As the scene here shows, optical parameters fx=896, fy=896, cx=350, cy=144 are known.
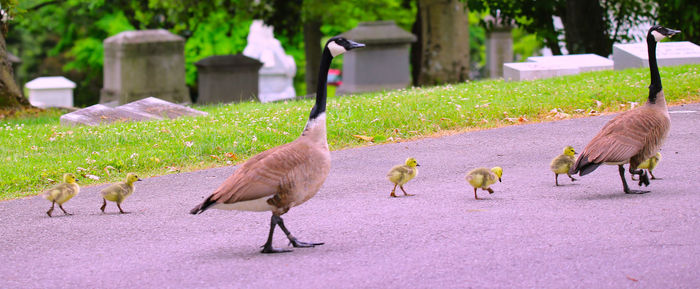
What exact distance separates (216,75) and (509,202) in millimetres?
16602

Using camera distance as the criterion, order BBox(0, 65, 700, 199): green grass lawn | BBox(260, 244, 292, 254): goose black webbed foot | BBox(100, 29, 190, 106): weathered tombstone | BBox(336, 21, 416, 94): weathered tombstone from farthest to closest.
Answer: BBox(336, 21, 416, 94): weathered tombstone → BBox(100, 29, 190, 106): weathered tombstone → BBox(0, 65, 700, 199): green grass lawn → BBox(260, 244, 292, 254): goose black webbed foot

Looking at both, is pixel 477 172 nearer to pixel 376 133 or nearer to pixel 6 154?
pixel 376 133

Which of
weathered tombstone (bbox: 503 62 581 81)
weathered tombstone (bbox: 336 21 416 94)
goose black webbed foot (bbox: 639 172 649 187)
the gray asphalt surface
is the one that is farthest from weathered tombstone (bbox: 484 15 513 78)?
goose black webbed foot (bbox: 639 172 649 187)

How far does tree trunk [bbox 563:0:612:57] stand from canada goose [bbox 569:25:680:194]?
42.2 ft

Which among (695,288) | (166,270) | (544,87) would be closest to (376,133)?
(544,87)

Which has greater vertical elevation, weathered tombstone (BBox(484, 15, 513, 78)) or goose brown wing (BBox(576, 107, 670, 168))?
goose brown wing (BBox(576, 107, 670, 168))

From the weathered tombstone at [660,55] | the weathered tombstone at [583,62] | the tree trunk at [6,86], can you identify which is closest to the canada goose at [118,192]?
the weathered tombstone at [583,62]

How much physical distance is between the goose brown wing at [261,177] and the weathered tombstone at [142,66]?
15.4 meters

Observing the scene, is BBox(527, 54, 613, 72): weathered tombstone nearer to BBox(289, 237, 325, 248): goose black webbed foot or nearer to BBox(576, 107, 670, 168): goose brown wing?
BBox(576, 107, 670, 168): goose brown wing

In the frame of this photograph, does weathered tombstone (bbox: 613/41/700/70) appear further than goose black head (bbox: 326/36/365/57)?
Yes

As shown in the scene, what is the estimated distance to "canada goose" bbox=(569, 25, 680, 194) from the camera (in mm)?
7523

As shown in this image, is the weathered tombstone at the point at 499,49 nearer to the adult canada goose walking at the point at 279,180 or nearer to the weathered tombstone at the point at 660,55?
the weathered tombstone at the point at 660,55

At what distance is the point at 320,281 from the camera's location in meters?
5.69

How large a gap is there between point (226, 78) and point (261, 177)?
18097 mm
